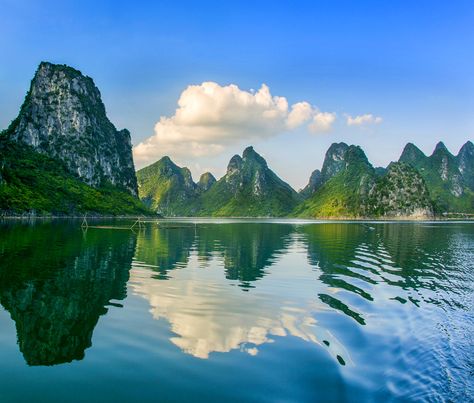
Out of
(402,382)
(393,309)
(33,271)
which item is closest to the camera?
(402,382)

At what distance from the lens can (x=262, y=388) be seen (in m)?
12.5

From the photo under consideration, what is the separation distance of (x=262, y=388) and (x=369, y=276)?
27.0 meters

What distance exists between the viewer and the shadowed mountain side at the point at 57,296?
16.7m

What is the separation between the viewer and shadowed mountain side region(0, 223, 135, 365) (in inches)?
658

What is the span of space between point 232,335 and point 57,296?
42.8ft

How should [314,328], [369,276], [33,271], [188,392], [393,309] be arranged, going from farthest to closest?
[369,276] < [33,271] < [393,309] < [314,328] < [188,392]

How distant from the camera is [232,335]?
18.4m

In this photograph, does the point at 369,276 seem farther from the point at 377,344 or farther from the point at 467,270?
the point at 377,344

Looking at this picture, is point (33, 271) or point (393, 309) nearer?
point (393, 309)

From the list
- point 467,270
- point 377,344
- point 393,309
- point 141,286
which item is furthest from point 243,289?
point 467,270

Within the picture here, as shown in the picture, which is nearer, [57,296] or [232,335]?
[232,335]

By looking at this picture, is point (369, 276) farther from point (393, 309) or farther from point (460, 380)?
point (460, 380)

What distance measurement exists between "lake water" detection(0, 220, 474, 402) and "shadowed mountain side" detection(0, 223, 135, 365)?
10 centimetres

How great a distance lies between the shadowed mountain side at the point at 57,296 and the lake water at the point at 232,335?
0.32 ft
